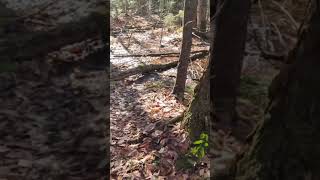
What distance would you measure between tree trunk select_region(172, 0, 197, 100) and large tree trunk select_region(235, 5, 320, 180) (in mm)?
7419

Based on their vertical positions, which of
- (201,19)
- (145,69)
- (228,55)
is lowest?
(145,69)

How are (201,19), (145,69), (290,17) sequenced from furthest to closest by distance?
(201,19) → (145,69) → (290,17)

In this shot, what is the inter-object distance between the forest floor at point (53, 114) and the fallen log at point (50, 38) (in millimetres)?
21

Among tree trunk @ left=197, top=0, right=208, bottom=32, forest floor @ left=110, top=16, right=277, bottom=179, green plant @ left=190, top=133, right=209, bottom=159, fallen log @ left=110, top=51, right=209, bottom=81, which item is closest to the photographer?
forest floor @ left=110, top=16, right=277, bottom=179

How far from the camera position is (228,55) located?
4.40 ft

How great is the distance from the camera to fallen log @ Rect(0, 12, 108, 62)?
1471 mm

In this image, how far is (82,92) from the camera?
5.29ft

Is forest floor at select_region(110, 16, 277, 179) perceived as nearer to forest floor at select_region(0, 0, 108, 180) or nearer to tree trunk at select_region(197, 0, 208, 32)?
forest floor at select_region(0, 0, 108, 180)

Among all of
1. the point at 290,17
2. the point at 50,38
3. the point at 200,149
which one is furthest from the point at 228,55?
the point at 200,149

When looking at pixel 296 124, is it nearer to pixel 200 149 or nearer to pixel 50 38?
pixel 50 38

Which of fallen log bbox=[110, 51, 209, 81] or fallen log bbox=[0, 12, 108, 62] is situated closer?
fallen log bbox=[0, 12, 108, 62]

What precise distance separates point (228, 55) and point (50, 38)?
63cm

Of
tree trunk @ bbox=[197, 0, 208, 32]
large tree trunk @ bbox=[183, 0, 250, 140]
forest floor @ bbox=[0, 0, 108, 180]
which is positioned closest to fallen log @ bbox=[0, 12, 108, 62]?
forest floor @ bbox=[0, 0, 108, 180]

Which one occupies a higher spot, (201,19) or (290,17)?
(290,17)
